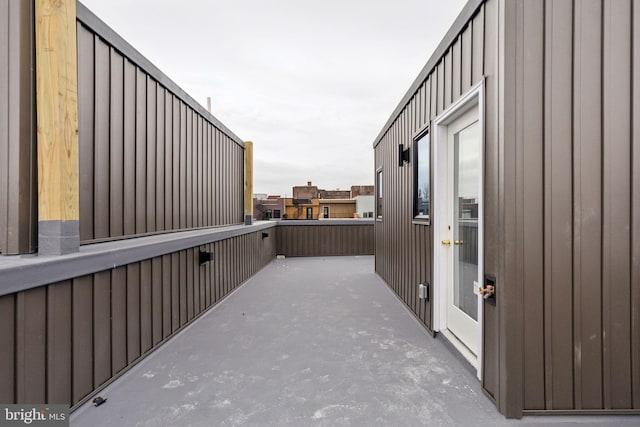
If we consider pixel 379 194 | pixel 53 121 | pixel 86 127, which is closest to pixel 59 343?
pixel 53 121

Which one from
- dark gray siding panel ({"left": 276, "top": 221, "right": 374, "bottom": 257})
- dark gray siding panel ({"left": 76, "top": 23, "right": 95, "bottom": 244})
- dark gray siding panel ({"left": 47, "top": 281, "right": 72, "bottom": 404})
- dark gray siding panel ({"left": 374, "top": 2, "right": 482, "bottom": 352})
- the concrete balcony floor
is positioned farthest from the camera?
dark gray siding panel ({"left": 276, "top": 221, "right": 374, "bottom": 257})

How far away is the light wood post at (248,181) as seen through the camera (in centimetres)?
585

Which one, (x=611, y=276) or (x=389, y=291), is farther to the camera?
(x=389, y=291)

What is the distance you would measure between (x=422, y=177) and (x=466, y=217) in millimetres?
983

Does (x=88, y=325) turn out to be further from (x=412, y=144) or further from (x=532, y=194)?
(x=412, y=144)

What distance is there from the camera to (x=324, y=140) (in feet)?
65.8

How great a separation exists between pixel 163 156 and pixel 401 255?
11.0 ft

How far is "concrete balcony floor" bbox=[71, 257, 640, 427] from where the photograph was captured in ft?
5.29

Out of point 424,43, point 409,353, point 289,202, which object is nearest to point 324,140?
point 289,202

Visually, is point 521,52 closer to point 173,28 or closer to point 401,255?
point 401,255

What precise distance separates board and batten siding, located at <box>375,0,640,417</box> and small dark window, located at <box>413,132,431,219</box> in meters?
1.32

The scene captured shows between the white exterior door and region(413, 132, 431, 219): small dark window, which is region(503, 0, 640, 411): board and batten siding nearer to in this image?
the white exterior door

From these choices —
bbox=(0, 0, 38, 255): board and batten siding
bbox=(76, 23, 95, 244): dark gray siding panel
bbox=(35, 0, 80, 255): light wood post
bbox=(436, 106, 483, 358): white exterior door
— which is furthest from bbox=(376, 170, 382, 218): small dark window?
bbox=(0, 0, 38, 255): board and batten siding

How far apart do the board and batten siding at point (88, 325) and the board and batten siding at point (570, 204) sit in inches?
102
